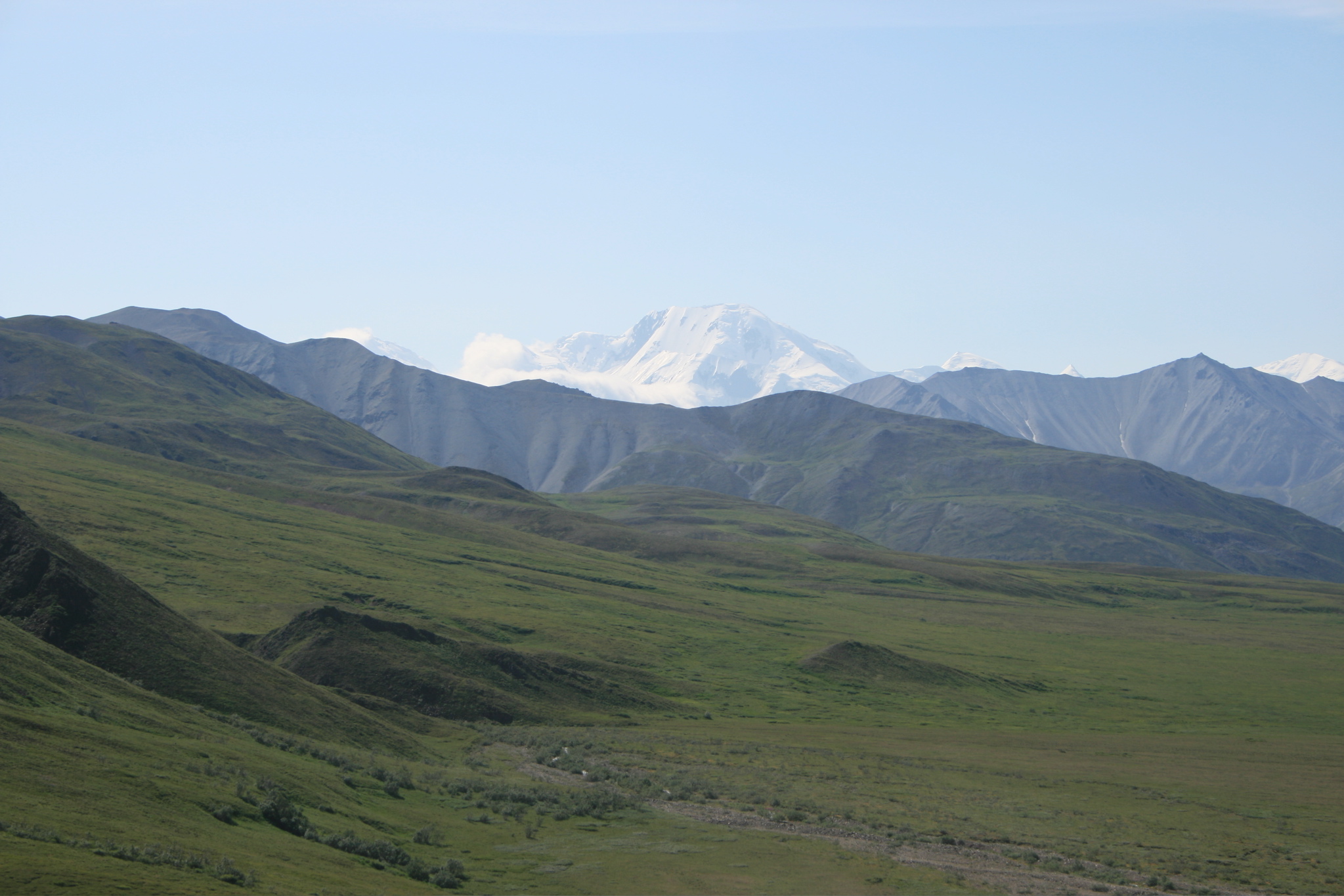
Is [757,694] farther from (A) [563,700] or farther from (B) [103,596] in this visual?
(B) [103,596]

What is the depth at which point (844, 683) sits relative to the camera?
382 feet

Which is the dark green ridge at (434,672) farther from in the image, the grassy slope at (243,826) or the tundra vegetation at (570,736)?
the grassy slope at (243,826)

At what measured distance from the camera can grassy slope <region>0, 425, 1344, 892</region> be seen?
59781 mm

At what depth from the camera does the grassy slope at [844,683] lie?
2354 inches

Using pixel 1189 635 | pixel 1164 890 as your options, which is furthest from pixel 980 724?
pixel 1189 635

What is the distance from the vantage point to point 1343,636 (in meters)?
178

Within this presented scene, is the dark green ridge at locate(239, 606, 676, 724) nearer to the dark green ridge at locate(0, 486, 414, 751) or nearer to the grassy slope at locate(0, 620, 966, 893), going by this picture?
the dark green ridge at locate(0, 486, 414, 751)

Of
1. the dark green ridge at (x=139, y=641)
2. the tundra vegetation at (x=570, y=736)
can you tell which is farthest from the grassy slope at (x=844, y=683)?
the dark green ridge at (x=139, y=641)

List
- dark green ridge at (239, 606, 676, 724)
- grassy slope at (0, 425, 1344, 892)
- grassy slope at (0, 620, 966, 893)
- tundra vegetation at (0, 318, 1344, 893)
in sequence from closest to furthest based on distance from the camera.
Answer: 1. grassy slope at (0, 620, 966, 893)
2. tundra vegetation at (0, 318, 1344, 893)
3. grassy slope at (0, 425, 1344, 892)
4. dark green ridge at (239, 606, 676, 724)

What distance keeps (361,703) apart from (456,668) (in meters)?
14.9

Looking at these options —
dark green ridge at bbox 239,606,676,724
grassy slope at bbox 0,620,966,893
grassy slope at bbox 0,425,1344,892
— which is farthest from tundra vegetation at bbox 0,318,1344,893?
grassy slope at bbox 0,425,1344,892

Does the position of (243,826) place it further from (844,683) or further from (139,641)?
(844,683)

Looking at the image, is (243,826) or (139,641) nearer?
(243,826)

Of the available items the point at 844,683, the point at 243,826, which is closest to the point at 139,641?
the point at 243,826
